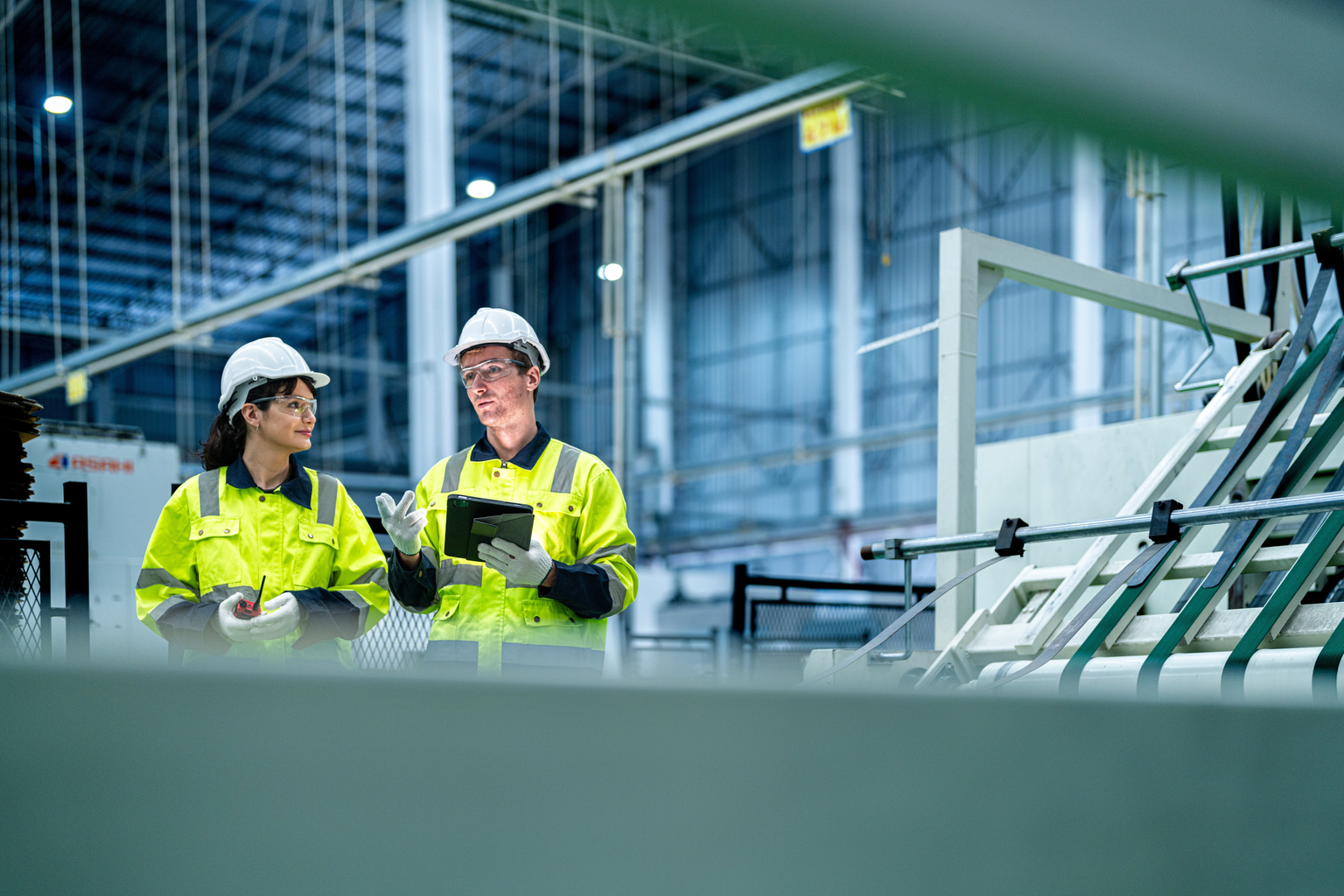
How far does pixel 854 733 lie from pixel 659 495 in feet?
81.5

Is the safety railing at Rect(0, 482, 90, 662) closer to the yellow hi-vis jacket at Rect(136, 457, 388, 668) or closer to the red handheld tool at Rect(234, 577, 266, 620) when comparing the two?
the yellow hi-vis jacket at Rect(136, 457, 388, 668)

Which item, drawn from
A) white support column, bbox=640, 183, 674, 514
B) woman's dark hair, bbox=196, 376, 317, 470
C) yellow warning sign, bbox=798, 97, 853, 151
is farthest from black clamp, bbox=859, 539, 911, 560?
white support column, bbox=640, 183, 674, 514

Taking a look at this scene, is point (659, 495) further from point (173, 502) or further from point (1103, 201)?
point (173, 502)

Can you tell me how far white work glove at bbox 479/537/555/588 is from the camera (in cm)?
299

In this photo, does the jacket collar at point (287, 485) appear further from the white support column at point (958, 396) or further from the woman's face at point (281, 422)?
the white support column at point (958, 396)

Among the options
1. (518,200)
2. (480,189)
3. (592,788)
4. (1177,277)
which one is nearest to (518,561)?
(592,788)

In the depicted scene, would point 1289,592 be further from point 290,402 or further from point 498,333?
point 290,402

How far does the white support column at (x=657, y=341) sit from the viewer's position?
24.4m

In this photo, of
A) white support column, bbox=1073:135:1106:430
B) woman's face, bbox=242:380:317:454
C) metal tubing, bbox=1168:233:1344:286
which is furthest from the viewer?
white support column, bbox=1073:135:1106:430

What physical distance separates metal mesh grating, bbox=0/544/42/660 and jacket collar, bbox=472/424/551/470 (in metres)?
1.46

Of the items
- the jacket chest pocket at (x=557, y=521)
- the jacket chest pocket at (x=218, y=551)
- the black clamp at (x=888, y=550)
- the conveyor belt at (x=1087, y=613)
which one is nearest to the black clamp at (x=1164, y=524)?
the conveyor belt at (x=1087, y=613)

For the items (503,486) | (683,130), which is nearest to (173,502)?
(503,486)

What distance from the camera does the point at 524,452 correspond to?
3.39 m

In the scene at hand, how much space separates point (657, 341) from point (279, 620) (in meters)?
21.7
